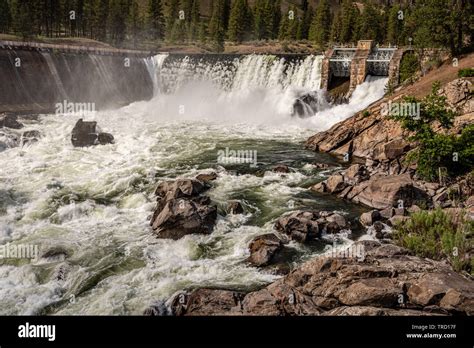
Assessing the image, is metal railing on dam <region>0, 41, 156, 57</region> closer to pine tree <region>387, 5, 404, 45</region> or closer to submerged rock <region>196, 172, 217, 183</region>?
submerged rock <region>196, 172, 217, 183</region>

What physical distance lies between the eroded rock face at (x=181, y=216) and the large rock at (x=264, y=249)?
265cm

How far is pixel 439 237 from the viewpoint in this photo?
16.7 metres

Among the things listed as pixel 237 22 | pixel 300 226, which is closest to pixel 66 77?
pixel 300 226

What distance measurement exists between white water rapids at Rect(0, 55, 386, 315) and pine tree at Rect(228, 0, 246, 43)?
5319cm

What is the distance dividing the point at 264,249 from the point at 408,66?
30.8 metres

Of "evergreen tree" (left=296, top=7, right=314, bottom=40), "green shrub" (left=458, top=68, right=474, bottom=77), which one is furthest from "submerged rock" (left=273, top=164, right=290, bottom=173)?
"evergreen tree" (left=296, top=7, right=314, bottom=40)

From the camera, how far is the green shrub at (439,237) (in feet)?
48.5

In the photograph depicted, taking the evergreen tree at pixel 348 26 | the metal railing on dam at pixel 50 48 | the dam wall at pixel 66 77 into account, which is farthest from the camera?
the evergreen tree at pixel 348 26

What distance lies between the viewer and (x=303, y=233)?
18266mm

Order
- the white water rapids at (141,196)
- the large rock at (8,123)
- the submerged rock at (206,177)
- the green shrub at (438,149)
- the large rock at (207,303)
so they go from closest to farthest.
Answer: the large rock at (207,303) → the white water rapids at (141,196) → the green shrub at (438,149) → the submerged rock at (206,177) → the large rock at (8,123)

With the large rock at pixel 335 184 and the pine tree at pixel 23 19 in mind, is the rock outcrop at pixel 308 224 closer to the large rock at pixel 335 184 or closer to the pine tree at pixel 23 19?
the large rock at pixel 335 184

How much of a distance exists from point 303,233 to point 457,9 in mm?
29214

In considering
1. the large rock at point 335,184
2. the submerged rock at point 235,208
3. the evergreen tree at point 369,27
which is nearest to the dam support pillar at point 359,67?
the large rock at point 335,184

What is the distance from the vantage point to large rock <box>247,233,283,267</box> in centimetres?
1640
